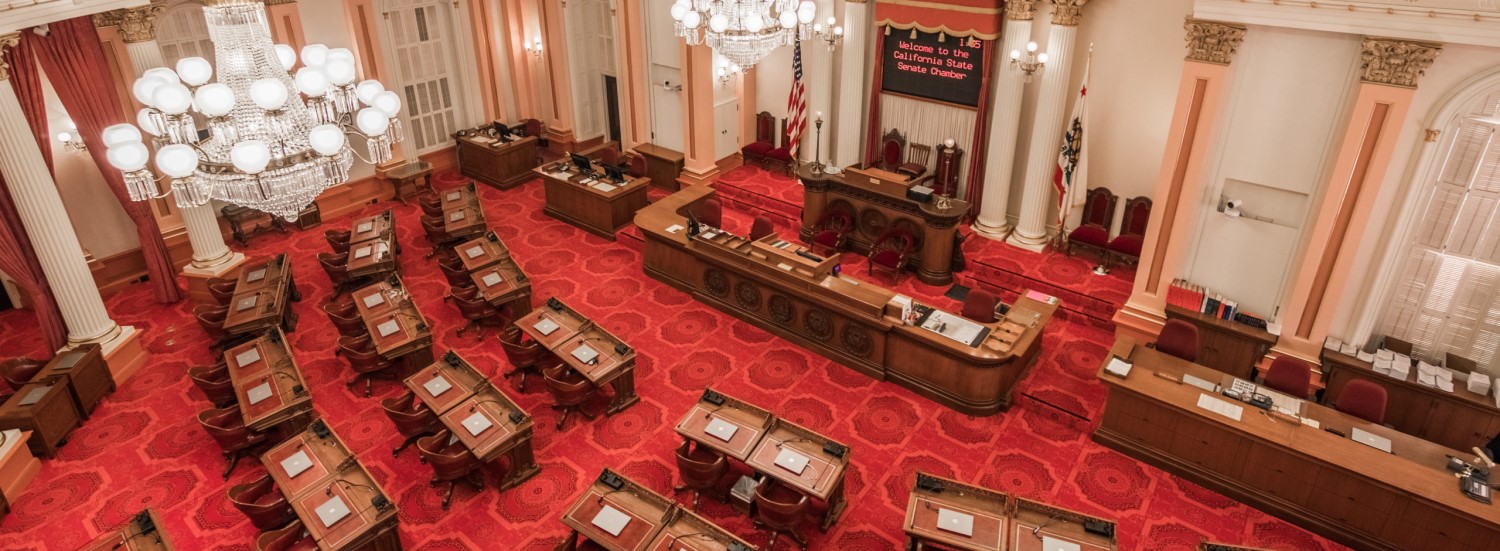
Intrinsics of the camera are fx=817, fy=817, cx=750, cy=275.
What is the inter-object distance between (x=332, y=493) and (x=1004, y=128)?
933cm

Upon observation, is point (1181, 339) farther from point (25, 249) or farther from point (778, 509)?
point (25, 249)

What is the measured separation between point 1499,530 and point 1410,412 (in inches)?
75.6

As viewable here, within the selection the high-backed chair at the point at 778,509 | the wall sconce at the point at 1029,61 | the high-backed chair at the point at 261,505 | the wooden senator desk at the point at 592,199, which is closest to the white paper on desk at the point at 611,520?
the high-backed chair at the point at 778,509

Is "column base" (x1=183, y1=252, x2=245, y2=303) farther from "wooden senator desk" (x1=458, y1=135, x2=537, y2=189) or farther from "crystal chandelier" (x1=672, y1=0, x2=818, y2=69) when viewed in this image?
"crystal chandelier" (x1=672, y1=0, x2=818, y2=69)

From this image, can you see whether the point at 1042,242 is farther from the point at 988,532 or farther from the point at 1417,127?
the point at 988,532

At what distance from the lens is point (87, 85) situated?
989 centimetres

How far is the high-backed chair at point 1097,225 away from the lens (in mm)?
11445

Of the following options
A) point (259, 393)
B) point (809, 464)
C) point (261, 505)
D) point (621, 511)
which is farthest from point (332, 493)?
point (809, 464)

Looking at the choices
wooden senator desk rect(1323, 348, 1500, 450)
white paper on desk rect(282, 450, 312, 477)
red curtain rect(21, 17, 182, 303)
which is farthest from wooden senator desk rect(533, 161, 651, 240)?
wooden senator desk rect(1323, 348, 1500, 450)

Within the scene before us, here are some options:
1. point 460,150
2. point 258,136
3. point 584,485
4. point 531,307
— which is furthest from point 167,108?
point 460,150

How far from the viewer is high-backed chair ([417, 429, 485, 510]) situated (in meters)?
A: 7.39

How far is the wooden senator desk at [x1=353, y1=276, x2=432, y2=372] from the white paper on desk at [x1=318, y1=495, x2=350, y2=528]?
2475 millimetres

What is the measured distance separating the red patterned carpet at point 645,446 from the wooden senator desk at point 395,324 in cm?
53

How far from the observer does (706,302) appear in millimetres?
11078
